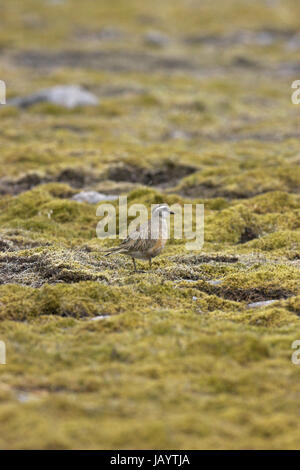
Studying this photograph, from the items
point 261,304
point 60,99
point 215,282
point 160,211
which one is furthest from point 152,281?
point 60,99

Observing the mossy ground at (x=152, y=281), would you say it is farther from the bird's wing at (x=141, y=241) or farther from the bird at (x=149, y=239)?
the bird's wing at (x=141, y=241)

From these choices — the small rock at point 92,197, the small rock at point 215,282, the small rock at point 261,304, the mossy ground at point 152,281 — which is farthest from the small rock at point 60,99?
the small rock at point 261,304

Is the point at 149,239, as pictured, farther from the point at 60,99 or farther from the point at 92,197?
the point at 60,99

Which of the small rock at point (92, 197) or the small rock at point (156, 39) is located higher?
the small rock at point (156, 39)

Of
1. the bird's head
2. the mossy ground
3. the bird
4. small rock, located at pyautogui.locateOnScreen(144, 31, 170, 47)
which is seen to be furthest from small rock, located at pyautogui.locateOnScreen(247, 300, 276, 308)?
small rock, located at pyautogui.locateOnScreen(144, 31, 170, 47)

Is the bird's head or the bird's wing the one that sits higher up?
the bird's head

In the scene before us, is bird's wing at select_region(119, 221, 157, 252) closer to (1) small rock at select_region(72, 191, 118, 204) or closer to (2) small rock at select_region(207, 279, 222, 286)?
(2) small rock at select_region(207, 279, 222, 286)
